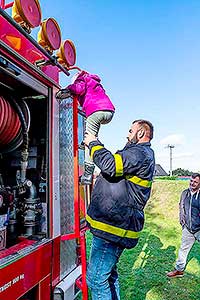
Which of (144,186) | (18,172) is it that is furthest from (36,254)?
(144,186)

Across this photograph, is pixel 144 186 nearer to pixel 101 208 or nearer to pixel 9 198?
pixel 101 208

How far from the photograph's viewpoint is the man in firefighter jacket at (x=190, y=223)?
173 inches

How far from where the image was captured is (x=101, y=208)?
2080 millimetres

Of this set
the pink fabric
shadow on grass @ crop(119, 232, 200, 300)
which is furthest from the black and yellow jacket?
shadow on grass @ crop(119, 232, 200, 300)

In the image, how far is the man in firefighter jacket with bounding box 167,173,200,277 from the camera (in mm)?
4395

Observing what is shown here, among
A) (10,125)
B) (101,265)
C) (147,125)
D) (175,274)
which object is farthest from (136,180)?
(175,274)

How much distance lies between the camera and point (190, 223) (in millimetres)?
4488

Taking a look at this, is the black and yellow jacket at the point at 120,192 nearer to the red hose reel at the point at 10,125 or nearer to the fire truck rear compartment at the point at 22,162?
the fire truck rear compartment at the point at 22,162

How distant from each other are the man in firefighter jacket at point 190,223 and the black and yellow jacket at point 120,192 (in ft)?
8.58

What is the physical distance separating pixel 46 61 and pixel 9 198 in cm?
107

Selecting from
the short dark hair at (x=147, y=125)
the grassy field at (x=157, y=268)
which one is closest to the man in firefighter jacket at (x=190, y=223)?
the grassy field at (x=157, y=268)

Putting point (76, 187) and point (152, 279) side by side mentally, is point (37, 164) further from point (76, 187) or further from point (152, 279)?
point (152, 279)

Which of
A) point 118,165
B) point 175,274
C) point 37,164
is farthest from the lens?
point 175,274

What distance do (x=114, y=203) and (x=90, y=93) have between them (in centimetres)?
84
